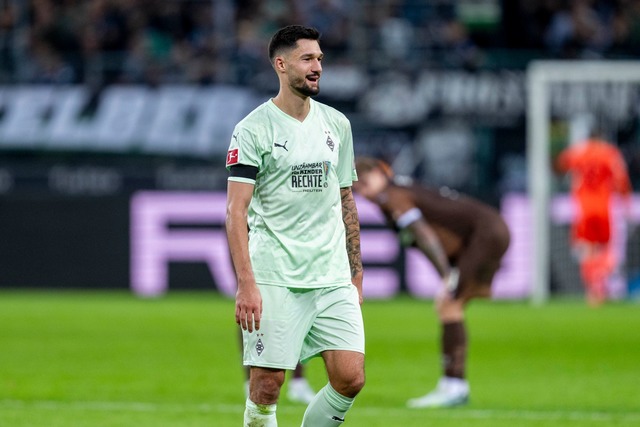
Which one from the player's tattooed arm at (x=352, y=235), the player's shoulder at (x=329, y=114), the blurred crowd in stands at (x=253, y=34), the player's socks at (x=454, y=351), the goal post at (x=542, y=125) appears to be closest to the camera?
the player's shoulder at (x=329, y=114)

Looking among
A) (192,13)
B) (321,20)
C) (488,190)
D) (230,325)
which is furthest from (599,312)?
(192,13)

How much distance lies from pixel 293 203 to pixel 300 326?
22.9 inches

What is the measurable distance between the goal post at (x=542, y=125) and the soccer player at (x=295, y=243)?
42.2 feet

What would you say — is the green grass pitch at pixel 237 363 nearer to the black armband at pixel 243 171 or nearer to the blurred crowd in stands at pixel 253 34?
the black armband at pixel 243 171

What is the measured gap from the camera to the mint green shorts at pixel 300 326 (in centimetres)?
639

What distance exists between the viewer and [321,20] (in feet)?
70.8

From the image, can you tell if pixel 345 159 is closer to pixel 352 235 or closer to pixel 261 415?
pixel 352 235

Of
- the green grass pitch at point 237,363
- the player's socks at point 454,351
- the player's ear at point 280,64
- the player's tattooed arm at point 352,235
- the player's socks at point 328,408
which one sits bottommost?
the green grass pitch at point 237,363

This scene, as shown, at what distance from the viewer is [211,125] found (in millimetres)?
20188

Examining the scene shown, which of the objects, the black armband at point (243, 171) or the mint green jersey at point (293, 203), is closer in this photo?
the black armband at point (243, 171)

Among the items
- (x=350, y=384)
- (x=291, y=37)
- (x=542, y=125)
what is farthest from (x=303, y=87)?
(x=542, y=125)

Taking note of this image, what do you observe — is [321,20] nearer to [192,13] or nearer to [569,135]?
[192,13]

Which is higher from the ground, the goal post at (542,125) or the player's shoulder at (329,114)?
the player's shoulder at (329,114)

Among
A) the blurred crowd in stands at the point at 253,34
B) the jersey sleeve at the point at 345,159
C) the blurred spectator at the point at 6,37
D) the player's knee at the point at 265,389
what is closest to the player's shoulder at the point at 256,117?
the jersey sleeve at the point at 345,159
